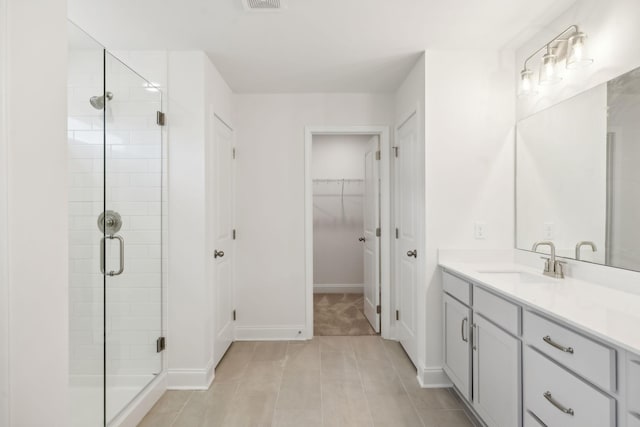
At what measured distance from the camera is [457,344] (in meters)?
2.22

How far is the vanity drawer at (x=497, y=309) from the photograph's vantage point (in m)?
1.60

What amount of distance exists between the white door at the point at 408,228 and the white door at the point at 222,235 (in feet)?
5.30

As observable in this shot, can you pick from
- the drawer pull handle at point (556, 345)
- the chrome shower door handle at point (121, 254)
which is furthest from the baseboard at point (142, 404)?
the drawer pull handle at point (556, 345)

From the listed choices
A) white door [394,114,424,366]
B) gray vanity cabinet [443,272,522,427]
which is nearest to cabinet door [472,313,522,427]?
gray vanity cabinet [443,272,522,427]

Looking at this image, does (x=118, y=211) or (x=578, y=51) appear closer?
(x=578, y=51)

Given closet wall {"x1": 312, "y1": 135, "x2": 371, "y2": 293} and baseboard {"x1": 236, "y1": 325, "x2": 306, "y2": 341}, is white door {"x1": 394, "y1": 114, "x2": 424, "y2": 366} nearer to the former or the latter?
baseboard {"x1": 236, "y1": 325, "x2": 306, "y2": 341}

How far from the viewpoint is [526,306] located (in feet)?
4.96

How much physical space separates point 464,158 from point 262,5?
67.0 inches

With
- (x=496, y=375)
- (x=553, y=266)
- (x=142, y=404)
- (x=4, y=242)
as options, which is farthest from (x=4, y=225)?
(x=553, y=266)

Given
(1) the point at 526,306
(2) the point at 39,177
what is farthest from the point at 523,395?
(2) the point at 39,177

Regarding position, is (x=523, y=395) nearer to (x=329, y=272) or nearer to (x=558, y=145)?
(x=558, y=145)

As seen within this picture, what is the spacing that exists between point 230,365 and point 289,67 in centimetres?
256

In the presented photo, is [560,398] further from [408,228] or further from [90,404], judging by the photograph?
[90,404]

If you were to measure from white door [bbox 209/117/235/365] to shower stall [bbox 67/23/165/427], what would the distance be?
17.1 inches
